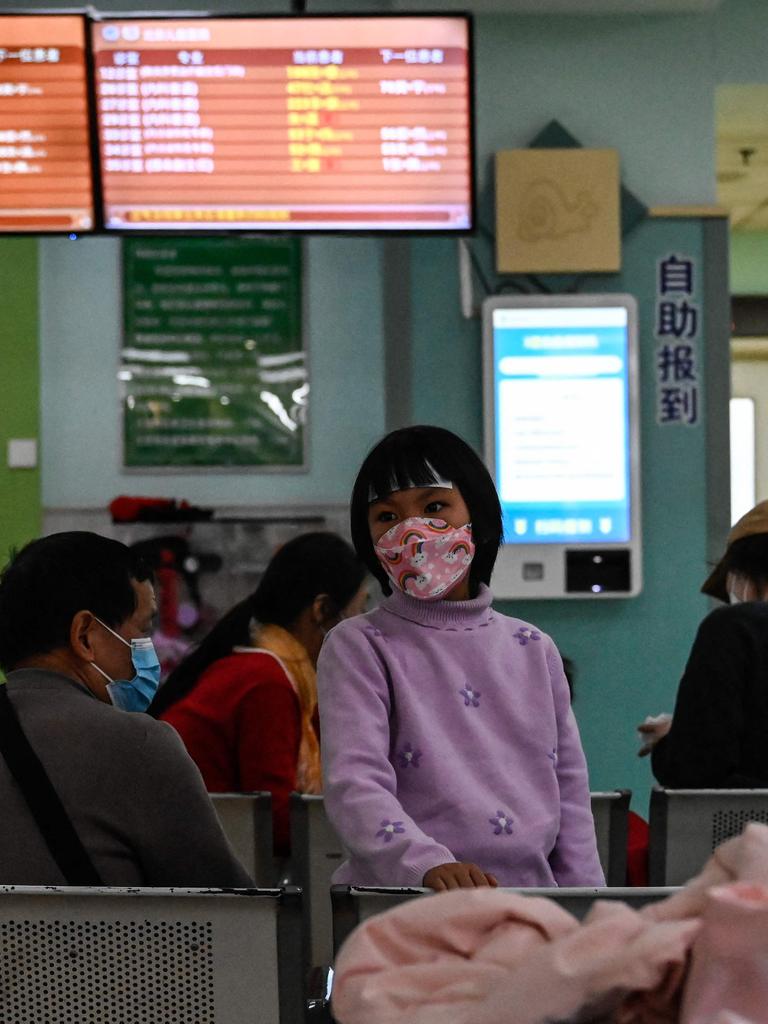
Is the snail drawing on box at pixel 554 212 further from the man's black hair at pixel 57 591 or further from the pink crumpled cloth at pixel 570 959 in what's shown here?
the pink crumpled cloth at pixel 570 959

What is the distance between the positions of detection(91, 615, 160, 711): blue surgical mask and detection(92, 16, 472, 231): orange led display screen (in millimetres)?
2187

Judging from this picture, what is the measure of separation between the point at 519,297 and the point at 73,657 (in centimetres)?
305

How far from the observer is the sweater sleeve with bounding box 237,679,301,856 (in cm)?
267

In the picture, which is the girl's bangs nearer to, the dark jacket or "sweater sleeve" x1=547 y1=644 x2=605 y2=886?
"sweater sleeve" x1=547 y1=644 x2=605 y2=886

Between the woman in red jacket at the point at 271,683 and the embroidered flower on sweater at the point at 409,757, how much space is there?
895 millimetres

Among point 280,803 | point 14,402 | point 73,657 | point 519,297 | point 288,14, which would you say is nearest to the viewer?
point 73,657

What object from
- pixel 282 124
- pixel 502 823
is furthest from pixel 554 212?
pixel 502 823

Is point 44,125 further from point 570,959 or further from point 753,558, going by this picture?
point 570,959

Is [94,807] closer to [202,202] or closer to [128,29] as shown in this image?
[202,202]

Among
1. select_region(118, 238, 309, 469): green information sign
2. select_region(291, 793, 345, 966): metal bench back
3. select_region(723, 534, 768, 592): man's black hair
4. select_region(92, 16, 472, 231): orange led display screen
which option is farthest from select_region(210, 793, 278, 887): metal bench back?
select_region(118, 238, 309, 469): green information sign

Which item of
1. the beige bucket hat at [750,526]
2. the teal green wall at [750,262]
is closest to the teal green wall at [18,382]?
the beige bucket hat at [750,526]

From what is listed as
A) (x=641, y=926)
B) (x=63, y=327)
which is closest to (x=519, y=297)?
(x=63, y=327)

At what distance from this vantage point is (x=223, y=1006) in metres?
1.25

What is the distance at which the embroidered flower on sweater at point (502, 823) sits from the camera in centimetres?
163
